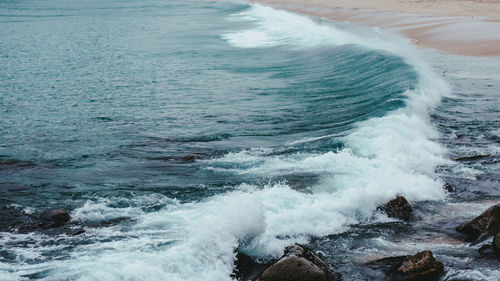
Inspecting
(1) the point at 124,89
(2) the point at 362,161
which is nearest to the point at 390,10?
(1) the point at 124,89

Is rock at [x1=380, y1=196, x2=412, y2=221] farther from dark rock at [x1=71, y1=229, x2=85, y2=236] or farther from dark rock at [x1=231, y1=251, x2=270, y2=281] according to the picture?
dark rock at [x1=71, y1=229, x2=85, y2=236]

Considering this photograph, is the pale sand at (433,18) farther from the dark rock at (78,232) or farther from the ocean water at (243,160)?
the dark rock at (78,232)

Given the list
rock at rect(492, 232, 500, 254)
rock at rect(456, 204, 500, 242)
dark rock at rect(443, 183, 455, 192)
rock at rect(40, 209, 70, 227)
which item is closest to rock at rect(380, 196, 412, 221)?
rock at rect(456, 204, 500, 242)

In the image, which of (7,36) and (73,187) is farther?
(7,36)

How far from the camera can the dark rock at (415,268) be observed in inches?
251

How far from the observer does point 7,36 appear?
3991cm

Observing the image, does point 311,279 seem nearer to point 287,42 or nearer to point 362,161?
point 362,161

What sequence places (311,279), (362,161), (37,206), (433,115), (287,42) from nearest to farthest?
(311,279), (37,206), (362,161), (433,115), (287,42)

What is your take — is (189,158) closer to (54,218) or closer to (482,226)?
(54,218)

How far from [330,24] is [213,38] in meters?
8.76

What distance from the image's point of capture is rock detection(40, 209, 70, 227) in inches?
327

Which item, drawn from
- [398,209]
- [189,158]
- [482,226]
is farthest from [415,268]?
[189,158]

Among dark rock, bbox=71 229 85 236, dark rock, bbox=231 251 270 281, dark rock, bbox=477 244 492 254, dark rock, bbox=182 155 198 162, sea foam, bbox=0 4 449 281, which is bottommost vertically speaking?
dark rock, bbox=182 155 198 162

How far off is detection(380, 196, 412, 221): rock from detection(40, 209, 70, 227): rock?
5.10m
